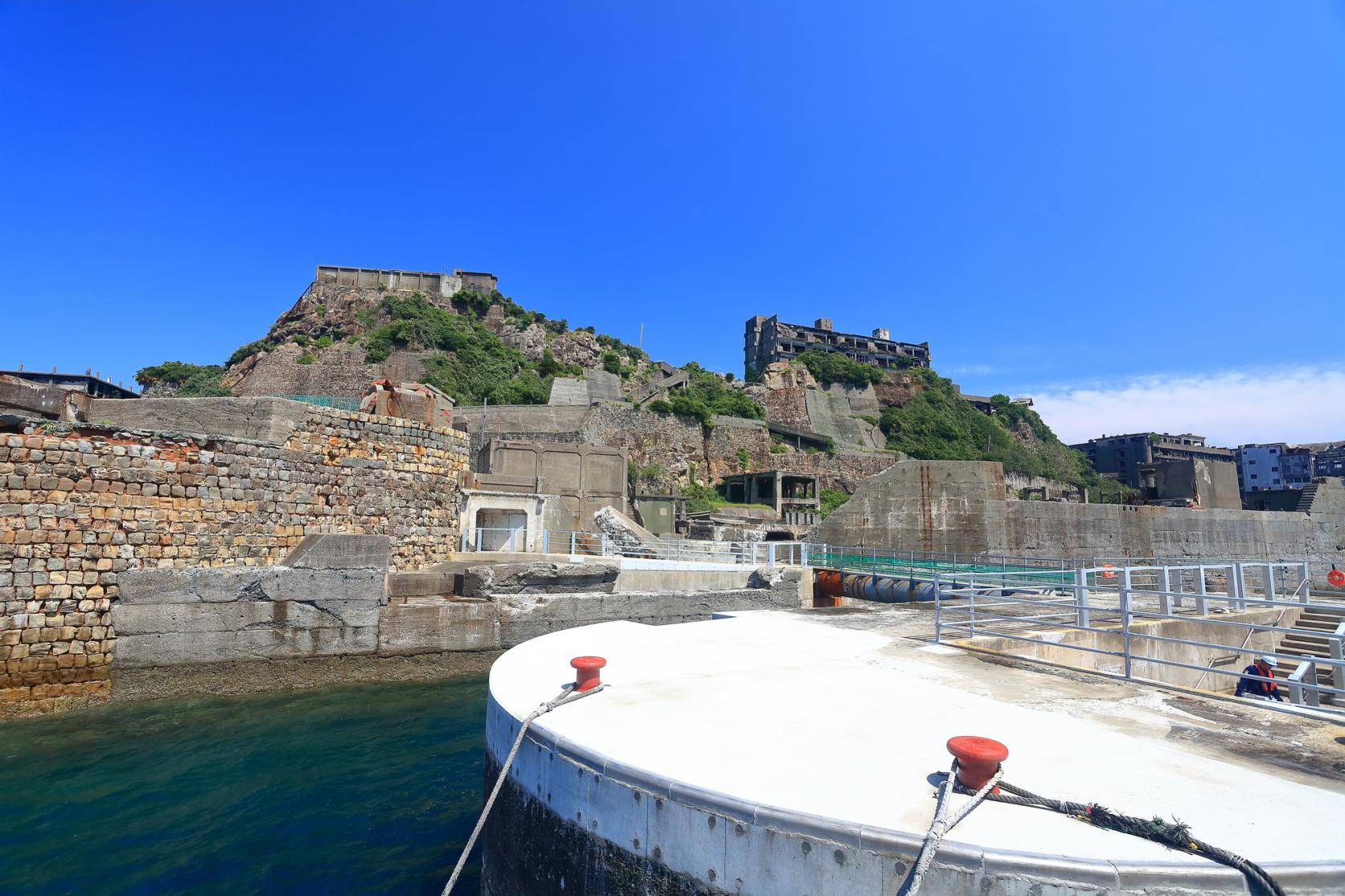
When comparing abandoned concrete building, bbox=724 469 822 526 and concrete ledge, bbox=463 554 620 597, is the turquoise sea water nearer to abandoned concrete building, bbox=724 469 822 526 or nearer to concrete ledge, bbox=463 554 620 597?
concrete ledge, bbox=463 554 620 597

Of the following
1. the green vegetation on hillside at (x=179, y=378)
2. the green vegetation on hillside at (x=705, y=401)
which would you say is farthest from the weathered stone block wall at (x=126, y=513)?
the green vegetation on hillside at (x=179, y=378)

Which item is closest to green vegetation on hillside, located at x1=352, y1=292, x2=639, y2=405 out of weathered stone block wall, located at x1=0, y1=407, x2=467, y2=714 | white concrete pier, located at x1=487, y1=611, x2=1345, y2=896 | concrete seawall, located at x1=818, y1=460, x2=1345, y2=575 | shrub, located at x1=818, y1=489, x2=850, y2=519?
shrub, located at x1=818, y1=489, x2=850, y2=519

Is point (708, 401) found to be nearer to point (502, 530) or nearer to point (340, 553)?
point (502, 530)

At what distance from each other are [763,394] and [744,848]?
173ft

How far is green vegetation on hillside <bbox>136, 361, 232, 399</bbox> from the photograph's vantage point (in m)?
46.5

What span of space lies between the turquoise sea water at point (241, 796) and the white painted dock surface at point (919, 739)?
1.94 meters

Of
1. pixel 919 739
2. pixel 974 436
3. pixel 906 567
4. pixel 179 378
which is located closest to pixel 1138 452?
pixel 974 436

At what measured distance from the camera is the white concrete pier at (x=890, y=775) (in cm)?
253

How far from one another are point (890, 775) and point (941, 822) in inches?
27.7

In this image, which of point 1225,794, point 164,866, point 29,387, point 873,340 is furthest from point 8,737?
point 873,340

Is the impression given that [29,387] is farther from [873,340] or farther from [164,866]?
[873,340]

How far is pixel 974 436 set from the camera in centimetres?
6078

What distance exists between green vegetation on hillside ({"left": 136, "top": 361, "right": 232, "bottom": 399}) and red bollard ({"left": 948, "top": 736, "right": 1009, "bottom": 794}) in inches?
2178

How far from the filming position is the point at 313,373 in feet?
149
